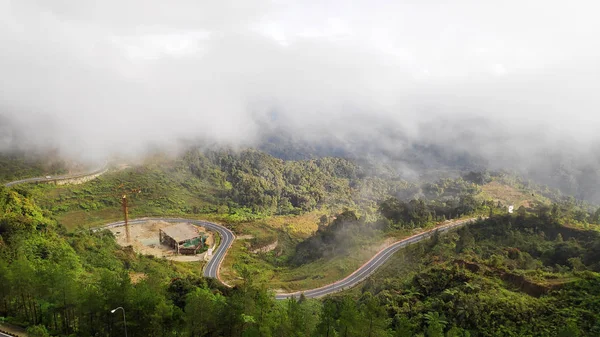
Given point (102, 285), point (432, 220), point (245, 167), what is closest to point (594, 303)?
point (102, 285)

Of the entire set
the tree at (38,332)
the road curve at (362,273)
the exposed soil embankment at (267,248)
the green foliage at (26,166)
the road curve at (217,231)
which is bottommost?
the exposed soil embankment at (267,248)

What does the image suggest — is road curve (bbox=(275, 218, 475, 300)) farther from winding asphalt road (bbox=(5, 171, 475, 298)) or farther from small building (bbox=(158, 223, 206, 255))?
small building (bbox=(158, 223, 206, 255))

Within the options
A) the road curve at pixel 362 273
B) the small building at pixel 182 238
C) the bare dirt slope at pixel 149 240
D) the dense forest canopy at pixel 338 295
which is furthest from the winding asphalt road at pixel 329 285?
the small building at pixel 182 238

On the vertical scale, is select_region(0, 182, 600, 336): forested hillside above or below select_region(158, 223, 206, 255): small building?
above

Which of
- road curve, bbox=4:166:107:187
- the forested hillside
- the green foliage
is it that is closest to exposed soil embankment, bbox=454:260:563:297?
the forested hillside

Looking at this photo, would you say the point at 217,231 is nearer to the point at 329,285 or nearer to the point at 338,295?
the point at 329,285

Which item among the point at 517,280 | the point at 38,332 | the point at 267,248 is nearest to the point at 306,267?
the point at 267,248

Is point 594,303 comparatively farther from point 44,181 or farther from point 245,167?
point 245,167

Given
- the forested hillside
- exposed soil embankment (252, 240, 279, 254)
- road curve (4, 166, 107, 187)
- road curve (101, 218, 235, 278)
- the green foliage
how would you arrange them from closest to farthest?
the forested hillside → road curve (101, 218, 235, 278) → exposed soil embankment (252, 240, 279, 254) → road curve (4, 166, 107, 187) → the green foliage

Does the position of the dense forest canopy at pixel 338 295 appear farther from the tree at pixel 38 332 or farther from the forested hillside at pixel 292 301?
the tree at pixel 38 332
